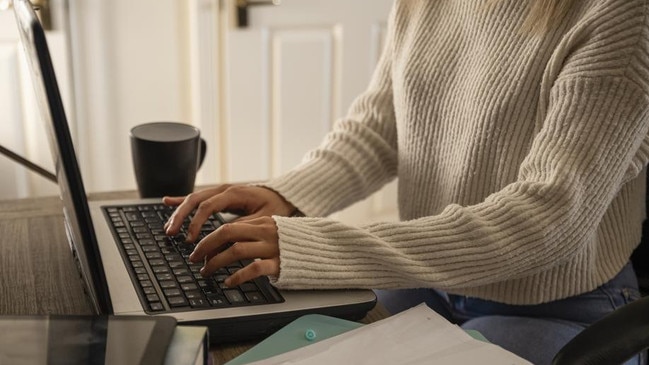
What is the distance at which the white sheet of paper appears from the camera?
698 millimetres

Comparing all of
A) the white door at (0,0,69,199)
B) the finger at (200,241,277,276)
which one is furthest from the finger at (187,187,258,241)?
the white door at (0,0,69,199)

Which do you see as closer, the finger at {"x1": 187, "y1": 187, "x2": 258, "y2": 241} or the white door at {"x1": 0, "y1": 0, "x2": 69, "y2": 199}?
the finger at {"x1": 187, "y1": 187, "x2": 258, "y2": 241}

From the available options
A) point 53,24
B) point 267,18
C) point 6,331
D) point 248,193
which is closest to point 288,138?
point 267,18

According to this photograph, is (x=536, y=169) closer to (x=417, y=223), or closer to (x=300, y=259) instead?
(x=417, y=223)

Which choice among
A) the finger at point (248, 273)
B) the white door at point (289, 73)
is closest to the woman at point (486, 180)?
the finger at point (248, 273)

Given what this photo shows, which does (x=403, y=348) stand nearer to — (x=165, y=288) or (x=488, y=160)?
(x=165, y=288)

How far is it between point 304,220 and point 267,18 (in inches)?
56.6

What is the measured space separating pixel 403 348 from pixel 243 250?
0.63 ft

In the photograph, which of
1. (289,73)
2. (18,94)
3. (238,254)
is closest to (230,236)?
(238,254)

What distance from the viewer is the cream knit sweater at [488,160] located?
857 millimetres

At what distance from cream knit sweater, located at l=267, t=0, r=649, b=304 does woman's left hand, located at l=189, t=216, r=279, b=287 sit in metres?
0.01

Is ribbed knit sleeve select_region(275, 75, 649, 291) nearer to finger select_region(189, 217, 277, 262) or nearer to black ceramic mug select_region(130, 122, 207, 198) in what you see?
finger select_region(189, 217, 277, 262)

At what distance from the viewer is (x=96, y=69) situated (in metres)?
2.10

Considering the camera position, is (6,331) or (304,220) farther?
(304,220)
